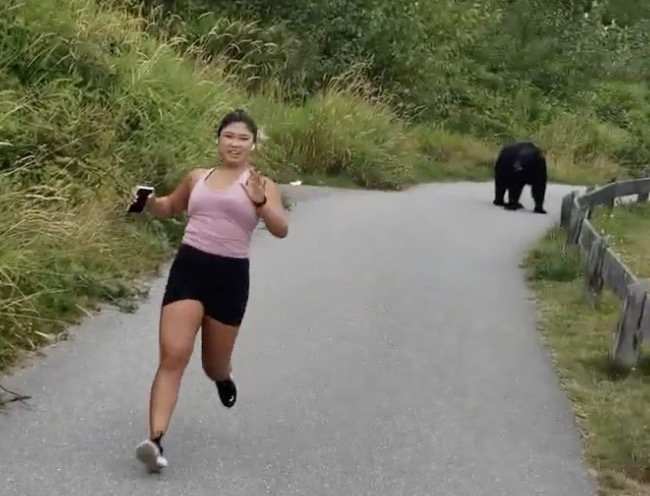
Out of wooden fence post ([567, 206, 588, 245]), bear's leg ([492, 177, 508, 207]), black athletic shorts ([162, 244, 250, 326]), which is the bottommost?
bear's leg ([492, 177, 508, 207])

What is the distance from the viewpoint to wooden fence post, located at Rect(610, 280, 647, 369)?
26.0 feet

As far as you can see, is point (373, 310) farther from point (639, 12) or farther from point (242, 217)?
point (639, 12)

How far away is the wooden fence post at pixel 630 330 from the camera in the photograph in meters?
7.92

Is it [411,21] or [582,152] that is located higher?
[411,21]

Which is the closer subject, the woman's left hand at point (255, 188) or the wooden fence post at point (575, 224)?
the woman's left hand at point (255, 188)

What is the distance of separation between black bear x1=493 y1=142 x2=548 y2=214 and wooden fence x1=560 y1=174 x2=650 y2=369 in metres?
2.17

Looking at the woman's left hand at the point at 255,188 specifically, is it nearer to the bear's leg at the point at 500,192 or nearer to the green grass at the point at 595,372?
the green grass at the point at 595,372

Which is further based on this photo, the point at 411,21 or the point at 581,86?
the point at 581,86

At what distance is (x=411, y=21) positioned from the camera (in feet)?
89.5

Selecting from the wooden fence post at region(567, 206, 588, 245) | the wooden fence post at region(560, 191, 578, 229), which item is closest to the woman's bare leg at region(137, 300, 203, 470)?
the wooden fence post at region(567, 206, 588, 245)

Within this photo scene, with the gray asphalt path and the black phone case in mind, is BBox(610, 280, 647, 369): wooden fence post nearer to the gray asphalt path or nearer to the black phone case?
the gray asphalt path

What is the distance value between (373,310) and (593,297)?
6.37 feet

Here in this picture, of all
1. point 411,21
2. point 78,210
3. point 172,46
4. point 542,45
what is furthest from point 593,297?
point 542,45

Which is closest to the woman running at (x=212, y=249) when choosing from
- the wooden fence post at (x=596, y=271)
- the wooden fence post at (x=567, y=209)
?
the wooden fence post at (x=596, y=271)
